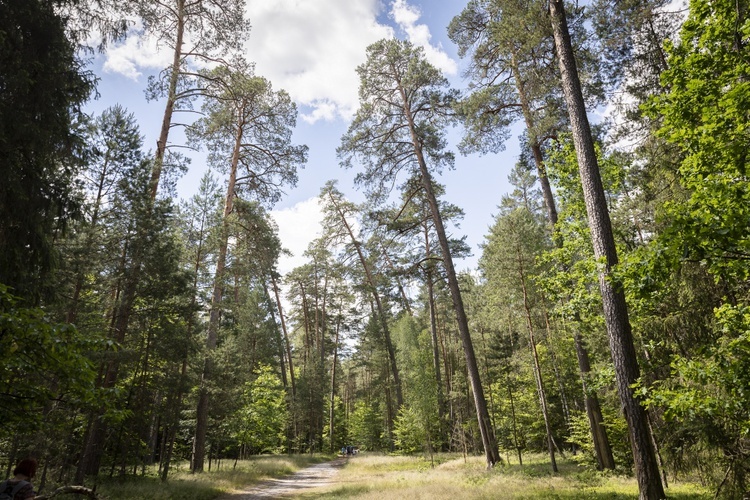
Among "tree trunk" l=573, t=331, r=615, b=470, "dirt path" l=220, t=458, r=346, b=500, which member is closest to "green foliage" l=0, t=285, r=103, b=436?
"dirt path" l=220, t=458, r=346, b=500

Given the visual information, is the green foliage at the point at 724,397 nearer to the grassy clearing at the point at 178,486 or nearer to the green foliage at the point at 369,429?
the grassy clearing at the point at 178,486

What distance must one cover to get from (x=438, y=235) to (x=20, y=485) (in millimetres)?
13445

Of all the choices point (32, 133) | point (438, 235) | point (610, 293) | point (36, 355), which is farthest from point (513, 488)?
point (32, 133)

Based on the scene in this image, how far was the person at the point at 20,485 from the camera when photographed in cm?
450

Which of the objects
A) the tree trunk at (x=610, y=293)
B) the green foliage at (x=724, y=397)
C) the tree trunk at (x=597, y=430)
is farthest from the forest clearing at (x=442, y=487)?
the tree trunk at (x=610, y=293)

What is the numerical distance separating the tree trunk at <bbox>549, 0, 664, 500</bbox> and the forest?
4 cm

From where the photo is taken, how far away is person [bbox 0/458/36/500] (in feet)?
14.8

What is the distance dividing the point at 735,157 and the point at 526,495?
8741 millimetres

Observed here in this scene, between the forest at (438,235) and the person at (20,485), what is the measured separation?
0.70m

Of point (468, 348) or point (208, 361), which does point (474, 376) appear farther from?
point (208, 361)

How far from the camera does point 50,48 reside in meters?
7.51

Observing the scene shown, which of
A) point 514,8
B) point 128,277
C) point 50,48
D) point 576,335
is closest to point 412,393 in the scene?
point 576,335

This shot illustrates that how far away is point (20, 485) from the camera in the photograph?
15.0 ft

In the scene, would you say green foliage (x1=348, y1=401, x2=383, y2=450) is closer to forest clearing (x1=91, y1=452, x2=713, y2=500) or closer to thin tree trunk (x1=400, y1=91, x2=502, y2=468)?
forest clearing (x1=91, y1=452, x2=713, y2=500)
